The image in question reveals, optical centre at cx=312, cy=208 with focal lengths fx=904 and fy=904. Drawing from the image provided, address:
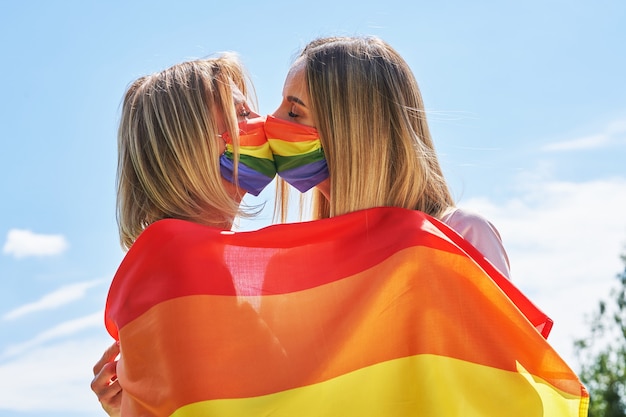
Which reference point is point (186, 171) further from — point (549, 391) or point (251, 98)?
point (549, 391)

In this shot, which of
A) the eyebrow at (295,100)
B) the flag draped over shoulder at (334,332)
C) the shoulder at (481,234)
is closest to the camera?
the flag draped over shoulder at (334,332)

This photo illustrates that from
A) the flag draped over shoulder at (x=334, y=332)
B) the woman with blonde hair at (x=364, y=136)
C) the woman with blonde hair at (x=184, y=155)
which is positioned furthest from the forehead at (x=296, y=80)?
the flag draped over shoulder at (x=334, y=332)

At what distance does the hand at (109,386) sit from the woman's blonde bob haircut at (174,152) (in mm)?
482

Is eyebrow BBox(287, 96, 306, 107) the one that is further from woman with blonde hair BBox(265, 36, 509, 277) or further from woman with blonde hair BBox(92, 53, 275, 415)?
woman with blonde hair BBox(92, 53, 275, 415)

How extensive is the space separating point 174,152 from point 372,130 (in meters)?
0.80

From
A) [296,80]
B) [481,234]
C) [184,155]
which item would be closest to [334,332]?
[481,234]

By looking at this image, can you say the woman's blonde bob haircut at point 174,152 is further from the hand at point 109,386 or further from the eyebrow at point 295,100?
the hand at point 109,386

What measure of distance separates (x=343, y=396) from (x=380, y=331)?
10.3 inches

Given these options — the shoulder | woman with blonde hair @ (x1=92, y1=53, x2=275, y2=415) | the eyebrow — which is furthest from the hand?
the shoulder

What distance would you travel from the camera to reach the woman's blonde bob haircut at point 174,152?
11.7ft

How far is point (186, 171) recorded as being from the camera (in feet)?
11.7

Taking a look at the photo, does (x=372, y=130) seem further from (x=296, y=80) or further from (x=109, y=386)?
(x=109, y=386)

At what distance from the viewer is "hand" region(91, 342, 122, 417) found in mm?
3559

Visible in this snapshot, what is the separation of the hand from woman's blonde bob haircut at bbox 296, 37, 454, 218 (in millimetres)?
1054
